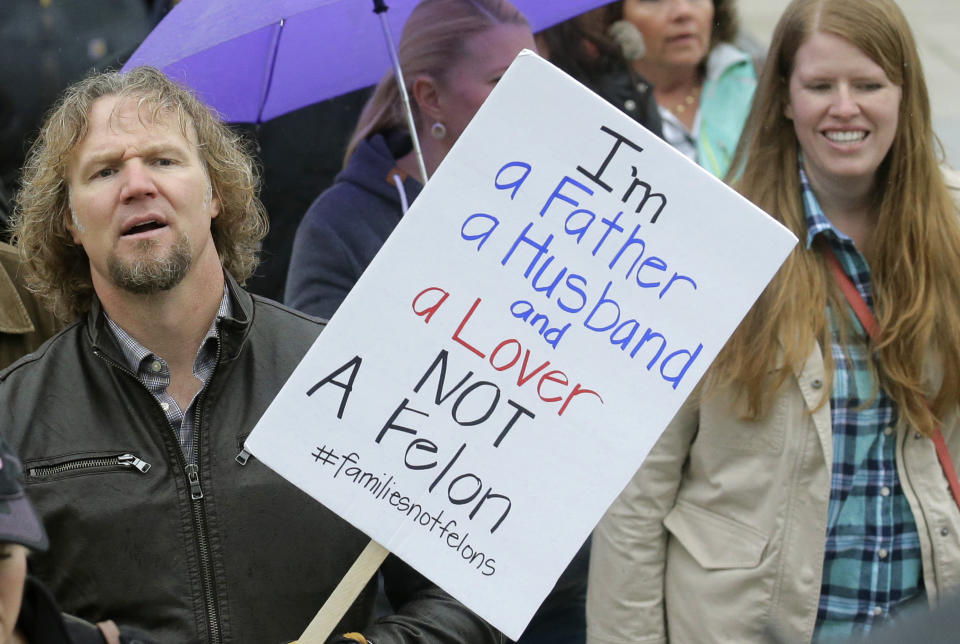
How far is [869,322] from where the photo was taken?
9.31ft

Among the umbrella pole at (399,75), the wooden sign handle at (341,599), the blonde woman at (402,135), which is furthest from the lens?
the blonde woman at (402,135)

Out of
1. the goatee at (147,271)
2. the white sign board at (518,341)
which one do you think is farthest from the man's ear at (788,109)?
the goatee at (147,271)

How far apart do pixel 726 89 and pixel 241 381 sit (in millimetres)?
2478

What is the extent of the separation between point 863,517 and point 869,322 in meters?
0.43

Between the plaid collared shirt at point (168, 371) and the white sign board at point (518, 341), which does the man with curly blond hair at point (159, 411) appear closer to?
the plaid collared shirt at point (168, 371)

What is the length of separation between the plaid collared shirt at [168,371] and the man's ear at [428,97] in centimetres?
126

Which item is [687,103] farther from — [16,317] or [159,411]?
[159,411]

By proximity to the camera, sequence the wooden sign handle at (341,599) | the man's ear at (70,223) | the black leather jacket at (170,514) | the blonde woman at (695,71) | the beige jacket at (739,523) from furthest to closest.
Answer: the blonde woman at (695,71), the beige jacket at (739,523), the man's ear at (70,223), the black leather jacket at (170,514), the wooden sign handle at (341,599)

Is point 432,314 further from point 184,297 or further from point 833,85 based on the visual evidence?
point 833,85

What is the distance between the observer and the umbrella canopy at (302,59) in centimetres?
336

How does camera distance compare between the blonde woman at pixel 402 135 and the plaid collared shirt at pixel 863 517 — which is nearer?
the plaid collared shirt at pixel 863 517

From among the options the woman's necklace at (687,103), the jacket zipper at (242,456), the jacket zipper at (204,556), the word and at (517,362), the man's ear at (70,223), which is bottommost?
the jacket zipper at (204,556)

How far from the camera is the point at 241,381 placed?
7.87ft

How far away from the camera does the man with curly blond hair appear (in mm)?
2234
